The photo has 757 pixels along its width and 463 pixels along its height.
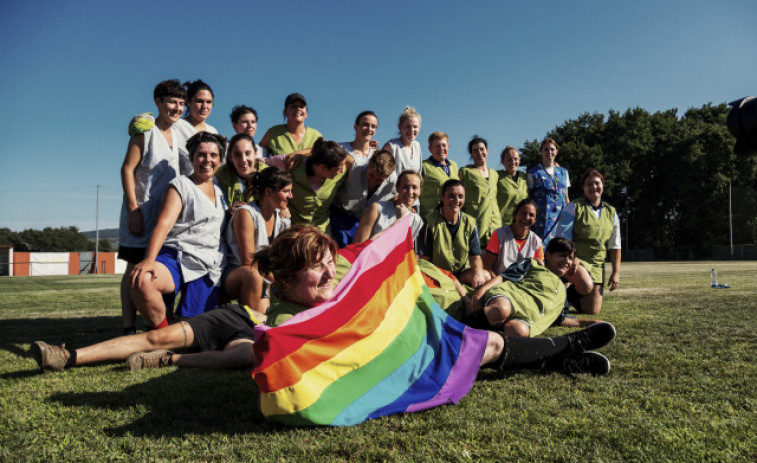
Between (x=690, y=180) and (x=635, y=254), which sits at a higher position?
(x=690, y=180)

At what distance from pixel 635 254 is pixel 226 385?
48105 mm

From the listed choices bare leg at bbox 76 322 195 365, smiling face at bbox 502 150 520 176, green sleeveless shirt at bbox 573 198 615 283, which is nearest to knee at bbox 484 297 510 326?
bare leg at bbox 76 322 195 365

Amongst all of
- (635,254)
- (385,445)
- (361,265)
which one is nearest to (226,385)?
(361,265)

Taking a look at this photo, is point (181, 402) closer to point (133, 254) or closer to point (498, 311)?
point (498, 311)

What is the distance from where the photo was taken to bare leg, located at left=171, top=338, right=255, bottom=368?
336 cm

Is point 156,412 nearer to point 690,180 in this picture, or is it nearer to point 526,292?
point 526,292

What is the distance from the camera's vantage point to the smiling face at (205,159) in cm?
426

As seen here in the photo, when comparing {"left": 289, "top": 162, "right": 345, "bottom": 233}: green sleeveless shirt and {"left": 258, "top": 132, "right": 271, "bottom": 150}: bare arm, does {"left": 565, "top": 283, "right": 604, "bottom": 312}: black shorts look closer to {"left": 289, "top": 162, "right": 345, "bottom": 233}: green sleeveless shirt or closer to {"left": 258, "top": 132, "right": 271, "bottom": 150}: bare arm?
{"left": 289, "top": 162, "right": 345, "bottom": 233}: green sleeveless shirt

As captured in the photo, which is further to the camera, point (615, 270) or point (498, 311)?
point (615, 270)

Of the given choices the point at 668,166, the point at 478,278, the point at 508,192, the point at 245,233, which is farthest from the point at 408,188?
the point at 668,166

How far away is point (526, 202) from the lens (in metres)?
5.50

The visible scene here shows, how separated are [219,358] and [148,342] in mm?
570

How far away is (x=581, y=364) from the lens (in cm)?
297

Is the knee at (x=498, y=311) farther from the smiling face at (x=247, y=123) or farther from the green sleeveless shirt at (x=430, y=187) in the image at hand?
the smiling face at (x=247, y=123)
